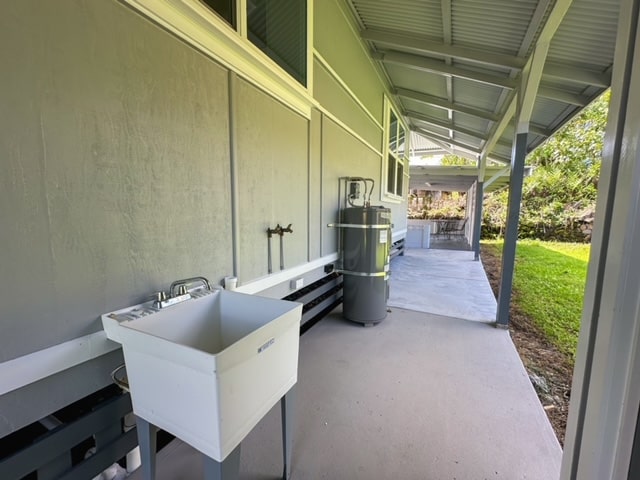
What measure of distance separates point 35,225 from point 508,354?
340cm

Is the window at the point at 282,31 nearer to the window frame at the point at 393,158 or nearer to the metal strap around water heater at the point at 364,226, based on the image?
the metal strap around water heater at the point at 364,226

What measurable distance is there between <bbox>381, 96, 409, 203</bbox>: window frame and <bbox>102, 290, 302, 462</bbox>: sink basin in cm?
492

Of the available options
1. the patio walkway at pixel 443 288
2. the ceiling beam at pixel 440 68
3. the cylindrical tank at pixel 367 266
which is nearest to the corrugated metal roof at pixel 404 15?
the ceiling beam at pixel 440 68

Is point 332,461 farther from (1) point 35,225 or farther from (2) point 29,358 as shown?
(1) point 35,225

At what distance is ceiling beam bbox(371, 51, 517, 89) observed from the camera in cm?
357

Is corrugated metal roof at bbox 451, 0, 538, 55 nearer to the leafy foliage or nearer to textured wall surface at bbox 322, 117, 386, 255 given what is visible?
textured wall surface at bbox 322, 117, 386, 255

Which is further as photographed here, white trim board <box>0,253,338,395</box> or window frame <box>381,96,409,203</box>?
window frame <box>381,96,409,203</box>

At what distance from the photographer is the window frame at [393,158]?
5.66 m

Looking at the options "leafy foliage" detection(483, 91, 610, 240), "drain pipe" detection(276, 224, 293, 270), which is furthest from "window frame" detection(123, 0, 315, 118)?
"leafy foliage" detection(483, 91, 610, 240)

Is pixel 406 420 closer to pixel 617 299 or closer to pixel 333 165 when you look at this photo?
pixel 617 299

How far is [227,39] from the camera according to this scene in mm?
1576

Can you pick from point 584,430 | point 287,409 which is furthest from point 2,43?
point 584,430

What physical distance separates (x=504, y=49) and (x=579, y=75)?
791 millimetres

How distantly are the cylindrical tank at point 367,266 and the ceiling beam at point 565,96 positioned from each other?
257 centimetres
